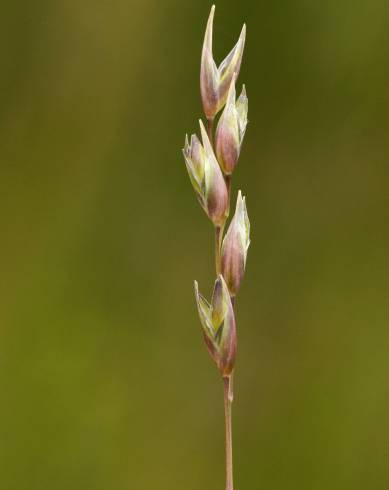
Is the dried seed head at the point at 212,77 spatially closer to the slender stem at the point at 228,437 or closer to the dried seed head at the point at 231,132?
the dried seed head at the point at 231,132

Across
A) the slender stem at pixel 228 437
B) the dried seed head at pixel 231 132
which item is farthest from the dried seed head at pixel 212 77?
the slender stem at pixel 228 437

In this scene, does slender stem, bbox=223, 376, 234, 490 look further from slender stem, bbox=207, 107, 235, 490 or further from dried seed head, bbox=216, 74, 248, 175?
dried seed head, bbox=216, 74, 248, 175

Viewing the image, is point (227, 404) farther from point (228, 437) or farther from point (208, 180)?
point (208, 180)

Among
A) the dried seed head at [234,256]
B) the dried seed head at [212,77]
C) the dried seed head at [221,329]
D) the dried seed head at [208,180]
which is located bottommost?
the dried seed head at [221,329]

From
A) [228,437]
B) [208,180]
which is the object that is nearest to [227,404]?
[228,437]

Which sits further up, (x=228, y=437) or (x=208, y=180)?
(x=208, y=180)

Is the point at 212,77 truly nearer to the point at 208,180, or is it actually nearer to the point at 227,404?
the point at 208,180

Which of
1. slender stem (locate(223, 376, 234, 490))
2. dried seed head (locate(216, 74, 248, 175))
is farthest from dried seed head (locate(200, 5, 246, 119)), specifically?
slender stem (locate(223, 376, 234, 490))
